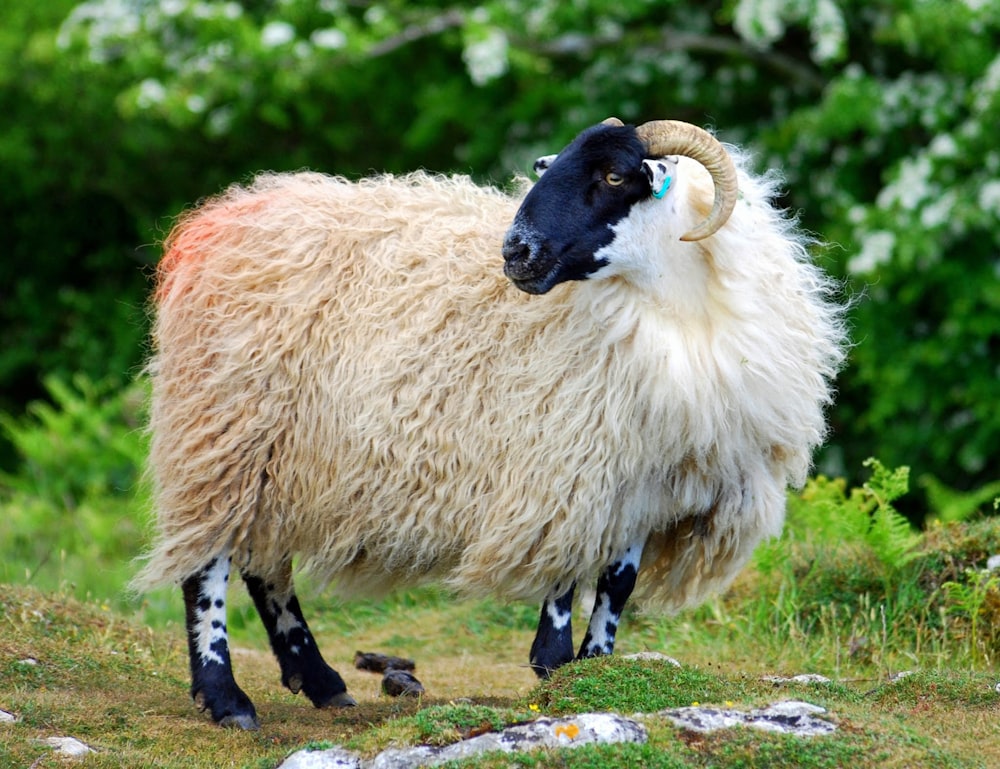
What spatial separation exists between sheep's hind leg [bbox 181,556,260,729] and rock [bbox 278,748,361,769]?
1.24 metres

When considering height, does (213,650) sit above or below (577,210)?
below

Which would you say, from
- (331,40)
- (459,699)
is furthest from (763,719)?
(331,40)

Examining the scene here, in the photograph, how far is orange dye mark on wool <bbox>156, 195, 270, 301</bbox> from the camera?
6148mm

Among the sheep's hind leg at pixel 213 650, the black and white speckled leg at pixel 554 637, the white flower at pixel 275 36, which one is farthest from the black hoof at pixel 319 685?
the white flower at pixel 275 36

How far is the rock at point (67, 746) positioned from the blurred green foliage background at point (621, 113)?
4.81 meters

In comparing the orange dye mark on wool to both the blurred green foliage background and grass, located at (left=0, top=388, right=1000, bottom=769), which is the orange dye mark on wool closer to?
grass, located at (left=0, top=388, right=1000, bottom=769)

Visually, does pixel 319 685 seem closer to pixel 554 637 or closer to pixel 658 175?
pixel 554 637

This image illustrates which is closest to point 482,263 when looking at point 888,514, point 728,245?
point 728,245

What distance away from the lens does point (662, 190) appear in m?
5.12

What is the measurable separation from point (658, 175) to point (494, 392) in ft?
3.46

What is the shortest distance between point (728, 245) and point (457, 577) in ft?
5.51

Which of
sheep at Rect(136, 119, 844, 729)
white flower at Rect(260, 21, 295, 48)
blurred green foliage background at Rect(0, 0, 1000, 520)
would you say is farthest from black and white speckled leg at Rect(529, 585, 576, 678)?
white flower at Rect(260, 21, 295, 48)

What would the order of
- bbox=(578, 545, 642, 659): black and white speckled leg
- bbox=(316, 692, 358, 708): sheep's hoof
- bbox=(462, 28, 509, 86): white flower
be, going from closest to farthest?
bbox=(578, 545, 642, 659): black and white speckled leg, bbox=(316, 692, 358, 708): sheep's hoof, bbox=(462, 28, 509, 86): white flower

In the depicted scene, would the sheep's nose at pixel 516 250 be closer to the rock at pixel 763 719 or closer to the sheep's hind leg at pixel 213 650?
the rock at pixel 763 719
